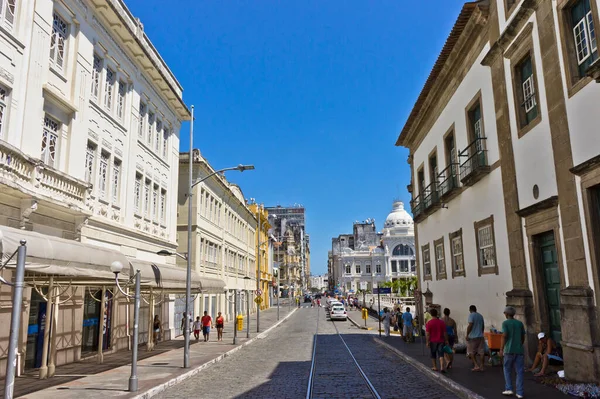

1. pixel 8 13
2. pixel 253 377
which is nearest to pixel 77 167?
pixel 8 13

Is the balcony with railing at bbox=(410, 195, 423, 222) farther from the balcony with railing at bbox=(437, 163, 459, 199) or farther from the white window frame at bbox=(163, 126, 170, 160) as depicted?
the white window frame at bbox=(163, 126, 170, 160)

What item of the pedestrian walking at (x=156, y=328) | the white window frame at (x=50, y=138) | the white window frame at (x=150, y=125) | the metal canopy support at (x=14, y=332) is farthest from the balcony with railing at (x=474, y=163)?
the pedestrian walking at (x=156, y=328)

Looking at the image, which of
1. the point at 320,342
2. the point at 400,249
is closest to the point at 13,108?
the point at 320,342

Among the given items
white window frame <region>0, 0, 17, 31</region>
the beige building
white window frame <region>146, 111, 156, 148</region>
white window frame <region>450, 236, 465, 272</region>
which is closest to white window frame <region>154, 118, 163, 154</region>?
white window frame <region>146, 111, 156, 148</region>

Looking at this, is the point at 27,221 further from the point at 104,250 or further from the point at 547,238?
the point at 547,238

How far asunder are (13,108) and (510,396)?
13473 mm

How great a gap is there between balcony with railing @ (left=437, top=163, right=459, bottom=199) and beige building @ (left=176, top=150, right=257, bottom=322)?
38.9ft

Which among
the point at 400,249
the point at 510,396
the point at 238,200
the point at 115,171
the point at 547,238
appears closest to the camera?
the point at 510,396

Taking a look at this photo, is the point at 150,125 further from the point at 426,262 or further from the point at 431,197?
the point at 426,262

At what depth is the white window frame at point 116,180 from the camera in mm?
18719

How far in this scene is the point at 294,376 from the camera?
1319cm

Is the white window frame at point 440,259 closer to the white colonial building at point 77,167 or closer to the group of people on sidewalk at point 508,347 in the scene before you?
the group of people on sidewalk at point 508,347

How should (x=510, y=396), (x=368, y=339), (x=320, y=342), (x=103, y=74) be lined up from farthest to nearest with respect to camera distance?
(x=368, y=339)
(x=320, y=342)
(x=103, y=74)
(x=510, y=396)

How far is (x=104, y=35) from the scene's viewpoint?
1775cm
